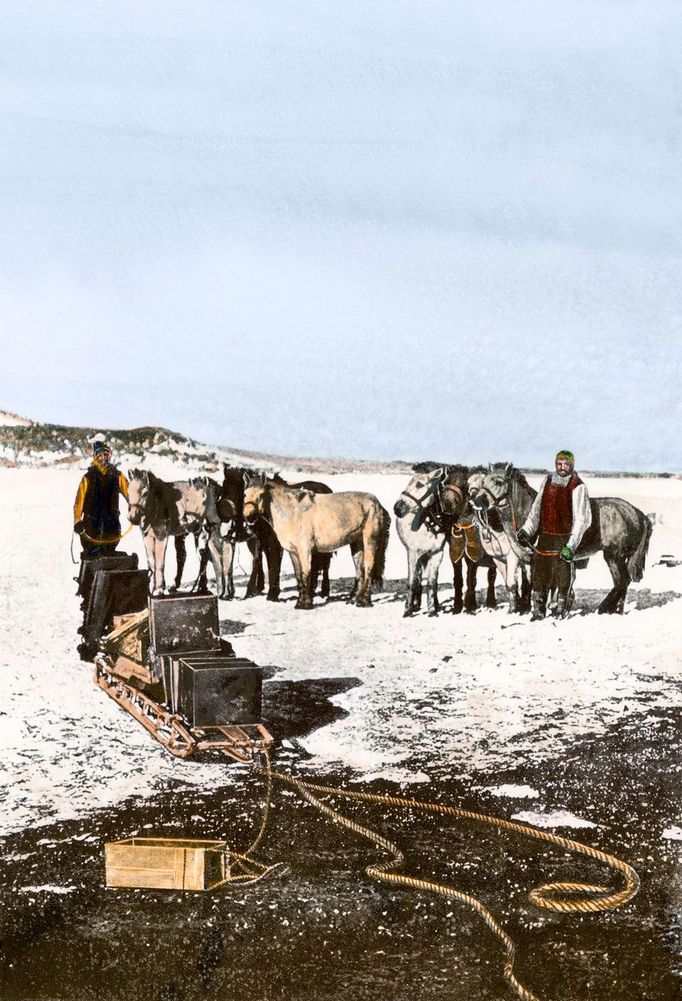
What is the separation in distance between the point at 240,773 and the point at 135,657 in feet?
8.06

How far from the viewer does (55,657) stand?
11477 millimetres

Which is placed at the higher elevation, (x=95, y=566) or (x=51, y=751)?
(x=95, y=566)

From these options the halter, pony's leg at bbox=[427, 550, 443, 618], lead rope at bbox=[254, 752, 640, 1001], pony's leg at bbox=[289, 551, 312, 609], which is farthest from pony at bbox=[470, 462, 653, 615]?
lead rope at bbox=[254, 752, 640, 1001]

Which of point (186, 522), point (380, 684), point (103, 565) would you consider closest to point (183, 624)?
point (380, 684)

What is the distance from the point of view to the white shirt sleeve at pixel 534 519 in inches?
531

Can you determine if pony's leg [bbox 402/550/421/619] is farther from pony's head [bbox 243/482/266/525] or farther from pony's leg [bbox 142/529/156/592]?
pony's leg [bbox 142/529/156/592]

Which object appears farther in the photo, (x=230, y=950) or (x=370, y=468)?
(x=370, y=468)

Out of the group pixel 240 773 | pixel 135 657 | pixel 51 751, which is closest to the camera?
pixel 240 773

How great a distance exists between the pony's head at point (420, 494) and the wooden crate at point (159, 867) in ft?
28.6

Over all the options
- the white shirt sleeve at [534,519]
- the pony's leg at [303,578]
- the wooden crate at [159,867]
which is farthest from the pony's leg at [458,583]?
the wooden crate at [159,867]

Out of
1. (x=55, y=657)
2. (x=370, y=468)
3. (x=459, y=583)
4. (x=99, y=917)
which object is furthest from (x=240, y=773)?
(x=370, y=468)

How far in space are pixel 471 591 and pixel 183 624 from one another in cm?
568

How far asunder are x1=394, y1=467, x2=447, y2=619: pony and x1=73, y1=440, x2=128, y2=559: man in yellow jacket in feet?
10.9

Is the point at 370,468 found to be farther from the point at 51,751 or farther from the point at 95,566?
the point at 51,751
